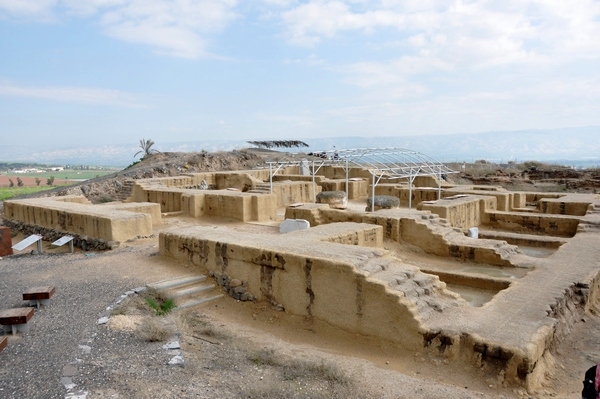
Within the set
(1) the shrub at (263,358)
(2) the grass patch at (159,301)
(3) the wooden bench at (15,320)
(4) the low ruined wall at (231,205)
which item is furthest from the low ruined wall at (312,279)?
(4) the low ruined wall at (231,205)

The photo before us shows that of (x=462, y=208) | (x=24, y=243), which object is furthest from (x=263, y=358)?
(x=462, y=208)

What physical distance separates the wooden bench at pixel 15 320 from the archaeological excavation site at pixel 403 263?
3354 millimetres

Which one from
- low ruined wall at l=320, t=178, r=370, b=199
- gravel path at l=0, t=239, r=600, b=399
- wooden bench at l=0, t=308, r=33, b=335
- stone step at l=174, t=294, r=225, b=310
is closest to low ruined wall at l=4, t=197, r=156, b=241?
gravel path at l=0, t=239, r=600, b=399

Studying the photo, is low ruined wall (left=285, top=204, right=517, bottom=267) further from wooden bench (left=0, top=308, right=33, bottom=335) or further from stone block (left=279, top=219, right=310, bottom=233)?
wooden bench (left=0, top=308, right=33, bottom=335)

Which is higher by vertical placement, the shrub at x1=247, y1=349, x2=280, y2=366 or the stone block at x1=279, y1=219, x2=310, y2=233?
the stone block at x1=279, y1=219, x2=310, y2=233

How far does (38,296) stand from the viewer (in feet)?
21.5

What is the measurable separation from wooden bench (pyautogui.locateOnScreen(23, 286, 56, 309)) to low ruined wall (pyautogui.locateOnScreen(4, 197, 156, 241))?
443 centimetres

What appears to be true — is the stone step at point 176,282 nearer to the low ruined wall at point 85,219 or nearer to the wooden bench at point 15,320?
the wooden bench at point 15,320

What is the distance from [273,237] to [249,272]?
1.14m

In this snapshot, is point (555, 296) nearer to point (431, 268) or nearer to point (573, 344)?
point (573, 344)

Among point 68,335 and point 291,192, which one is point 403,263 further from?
point 291,192

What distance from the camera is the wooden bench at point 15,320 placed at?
18.0ft

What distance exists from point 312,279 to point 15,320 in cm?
400

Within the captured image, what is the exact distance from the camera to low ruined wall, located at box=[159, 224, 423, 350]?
253 inches
